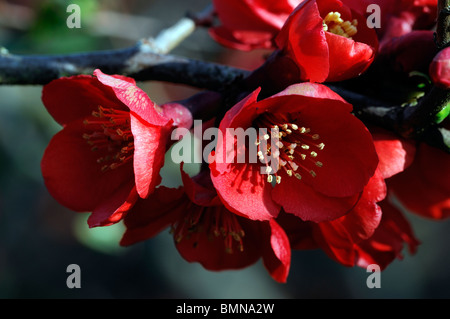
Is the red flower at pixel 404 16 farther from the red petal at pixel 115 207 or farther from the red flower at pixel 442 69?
the red petal at pixel 115 207

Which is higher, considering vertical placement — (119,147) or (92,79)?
(92,79)

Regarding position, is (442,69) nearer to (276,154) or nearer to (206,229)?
(276,154)

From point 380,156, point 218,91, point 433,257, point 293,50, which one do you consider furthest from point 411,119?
point 433,257

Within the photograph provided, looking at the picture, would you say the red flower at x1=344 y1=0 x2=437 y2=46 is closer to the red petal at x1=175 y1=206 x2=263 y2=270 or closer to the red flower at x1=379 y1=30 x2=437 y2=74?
the red flower at x1=379 y1=30 x2=437 y2=74

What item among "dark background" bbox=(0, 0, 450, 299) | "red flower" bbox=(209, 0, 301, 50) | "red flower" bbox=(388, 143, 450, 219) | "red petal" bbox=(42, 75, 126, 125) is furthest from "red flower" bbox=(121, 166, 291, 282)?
"dark background" bbox=(0, 0, 450, 299)

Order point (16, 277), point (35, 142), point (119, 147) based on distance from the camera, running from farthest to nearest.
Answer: point (16, 277) → point (35, 142) → point (119, 147)
